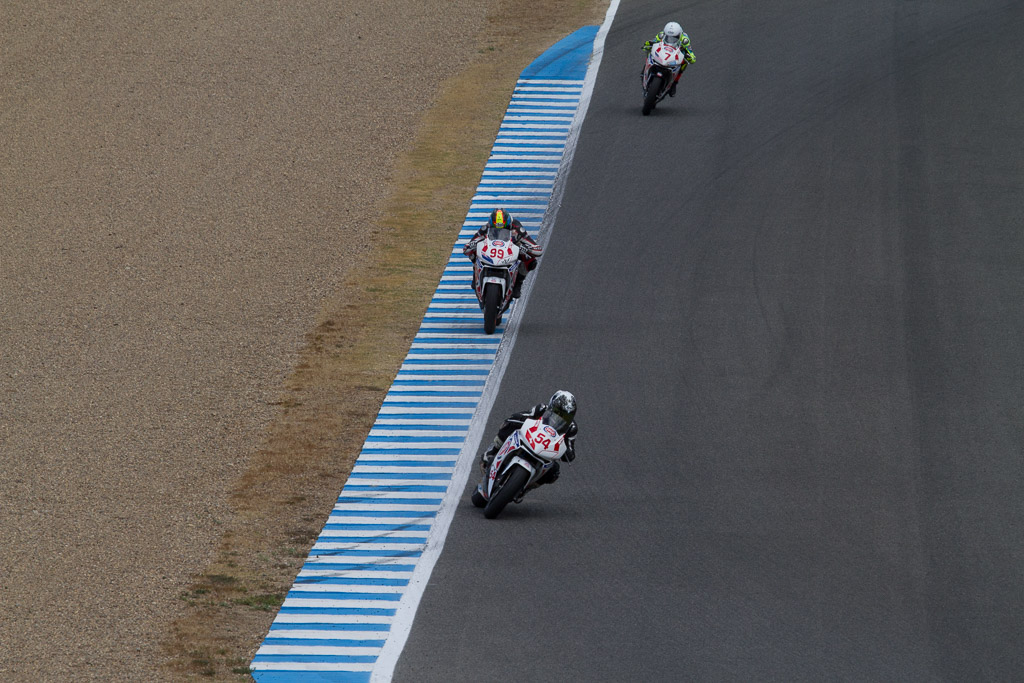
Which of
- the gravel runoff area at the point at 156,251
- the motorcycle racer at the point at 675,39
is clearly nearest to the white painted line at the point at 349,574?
the gravel runoff area at the point at 156,251

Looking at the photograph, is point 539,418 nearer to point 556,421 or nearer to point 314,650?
point 556,421

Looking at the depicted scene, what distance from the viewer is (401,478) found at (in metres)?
15.5

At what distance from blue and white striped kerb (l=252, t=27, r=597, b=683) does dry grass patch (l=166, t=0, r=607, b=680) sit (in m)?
0.20

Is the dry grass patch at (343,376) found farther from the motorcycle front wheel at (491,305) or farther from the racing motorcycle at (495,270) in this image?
the racing motorcycle at (495,270)

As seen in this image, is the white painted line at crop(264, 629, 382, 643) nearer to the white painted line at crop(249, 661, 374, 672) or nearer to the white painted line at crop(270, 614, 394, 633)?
the white painted line at crop(270, 614, 394, 633)

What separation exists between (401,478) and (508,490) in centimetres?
195

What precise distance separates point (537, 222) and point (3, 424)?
9574 mm

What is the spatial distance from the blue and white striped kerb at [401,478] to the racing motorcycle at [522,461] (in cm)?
91

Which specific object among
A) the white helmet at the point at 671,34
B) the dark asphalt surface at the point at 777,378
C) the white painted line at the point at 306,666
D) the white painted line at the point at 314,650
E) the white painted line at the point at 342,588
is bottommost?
the dark asphalt surface at the point at 777,378

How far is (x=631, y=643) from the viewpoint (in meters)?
12.0

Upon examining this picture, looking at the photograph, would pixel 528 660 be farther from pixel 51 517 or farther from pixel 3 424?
pixel 3 424

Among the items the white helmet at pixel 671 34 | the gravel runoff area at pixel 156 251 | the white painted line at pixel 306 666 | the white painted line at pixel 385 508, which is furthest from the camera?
the white helmet at pixel 671 34

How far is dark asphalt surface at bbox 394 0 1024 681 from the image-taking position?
40.6ft

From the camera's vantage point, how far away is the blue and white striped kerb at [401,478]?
12.3 meters
